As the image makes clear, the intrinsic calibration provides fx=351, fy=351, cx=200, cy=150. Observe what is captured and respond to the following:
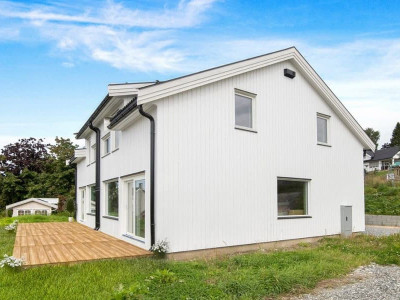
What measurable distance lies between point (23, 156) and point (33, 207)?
61.8 feet

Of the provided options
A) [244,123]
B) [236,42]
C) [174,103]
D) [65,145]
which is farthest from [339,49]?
[65,145]

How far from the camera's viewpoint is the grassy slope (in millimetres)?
19438

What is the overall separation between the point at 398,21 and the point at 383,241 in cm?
740

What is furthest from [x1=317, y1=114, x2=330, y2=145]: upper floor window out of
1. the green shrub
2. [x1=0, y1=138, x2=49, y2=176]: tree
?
[x1=0, y1=138, x2=49, y2=176]: tree

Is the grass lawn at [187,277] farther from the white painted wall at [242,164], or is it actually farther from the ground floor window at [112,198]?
the ground floor window at [112,198]

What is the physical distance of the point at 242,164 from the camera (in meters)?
10.1

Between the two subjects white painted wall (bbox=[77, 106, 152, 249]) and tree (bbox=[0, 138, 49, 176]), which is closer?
white painted wall (bbox=[77, 106, 152, 249])

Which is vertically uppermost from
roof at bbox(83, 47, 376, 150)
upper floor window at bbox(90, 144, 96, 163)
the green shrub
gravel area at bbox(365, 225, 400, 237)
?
roof at bbox(83, 47, 376, 150)

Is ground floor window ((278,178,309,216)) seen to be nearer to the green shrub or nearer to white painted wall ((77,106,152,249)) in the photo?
white painted wall ((77,106,152,249))

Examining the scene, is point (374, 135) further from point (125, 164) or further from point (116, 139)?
point (125, 164)

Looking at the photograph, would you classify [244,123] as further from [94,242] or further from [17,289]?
[17,289]

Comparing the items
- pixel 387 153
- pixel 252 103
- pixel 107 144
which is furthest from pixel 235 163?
pixel 387 153

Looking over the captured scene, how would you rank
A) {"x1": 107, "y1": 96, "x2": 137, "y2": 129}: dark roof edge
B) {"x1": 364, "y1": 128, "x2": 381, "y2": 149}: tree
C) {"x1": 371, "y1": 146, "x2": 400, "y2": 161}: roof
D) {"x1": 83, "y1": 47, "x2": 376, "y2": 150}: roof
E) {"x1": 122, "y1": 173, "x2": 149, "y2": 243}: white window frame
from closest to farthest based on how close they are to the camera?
{"x1": 83, "y1": 47, "x2": 376, "y2": 150}: roof → {"x1": 107, "y1": 96, "x2": 137, "y2": 129}: dark roof edge → {"x1": 122, "y1": 173, "x2": 149, "y2": 243}: white window frame → {"x1": 371, "y1": 146, "x2": 400, "y2": 161}: roof → {"x1": 364, "y1": 128, "x2": 381, "y2": 149}: tree

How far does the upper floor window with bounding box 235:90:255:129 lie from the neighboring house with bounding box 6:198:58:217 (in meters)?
30.2
